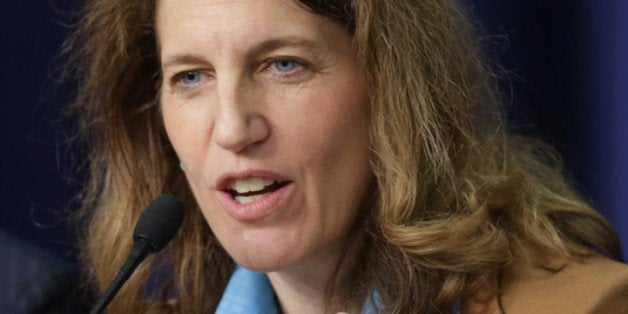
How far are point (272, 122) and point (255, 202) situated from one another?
0.11m

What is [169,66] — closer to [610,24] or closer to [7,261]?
[7,261]

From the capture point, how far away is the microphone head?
1386 millimetres

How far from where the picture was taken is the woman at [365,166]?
1.46 m

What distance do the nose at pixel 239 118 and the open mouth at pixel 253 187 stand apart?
0.05m

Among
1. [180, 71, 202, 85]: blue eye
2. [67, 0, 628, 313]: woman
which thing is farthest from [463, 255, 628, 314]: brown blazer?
[180, 71, 202, 85]: blue eye

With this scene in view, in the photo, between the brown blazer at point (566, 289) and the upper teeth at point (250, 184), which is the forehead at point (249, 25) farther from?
the brown blazer at point (566, 289)

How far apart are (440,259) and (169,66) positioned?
44cm

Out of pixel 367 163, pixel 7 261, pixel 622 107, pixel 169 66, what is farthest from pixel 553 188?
pixel 7 261

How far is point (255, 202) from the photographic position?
1488mm

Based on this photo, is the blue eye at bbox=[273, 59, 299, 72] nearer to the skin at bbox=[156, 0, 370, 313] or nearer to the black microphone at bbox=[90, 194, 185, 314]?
the skin at bbox=[156, 0, 370, 313]

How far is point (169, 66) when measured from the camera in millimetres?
1557

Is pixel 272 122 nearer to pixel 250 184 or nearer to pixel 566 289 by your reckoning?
pixel 250 184

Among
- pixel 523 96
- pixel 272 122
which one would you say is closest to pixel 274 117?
pixel 272 122

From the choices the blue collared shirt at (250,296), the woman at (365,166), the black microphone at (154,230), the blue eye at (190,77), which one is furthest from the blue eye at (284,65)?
the blue collared shirt at (250,296)
